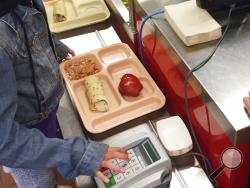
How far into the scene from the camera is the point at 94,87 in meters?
0.99

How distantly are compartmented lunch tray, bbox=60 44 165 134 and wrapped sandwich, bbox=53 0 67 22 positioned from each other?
307 mm

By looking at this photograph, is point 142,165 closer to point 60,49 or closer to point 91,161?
point 91,161

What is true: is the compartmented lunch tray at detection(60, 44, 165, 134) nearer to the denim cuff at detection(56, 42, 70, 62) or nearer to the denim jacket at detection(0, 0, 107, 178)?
the denim cuff at detection(56, 42, 70, 62)

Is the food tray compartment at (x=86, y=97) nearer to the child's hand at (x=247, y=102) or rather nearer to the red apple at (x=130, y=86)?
the red apple at (x=130, y=86)

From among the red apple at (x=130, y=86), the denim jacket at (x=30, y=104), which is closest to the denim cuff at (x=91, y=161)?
the denim jacket at (x=30, y=104)

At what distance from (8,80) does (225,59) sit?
1.57 ft

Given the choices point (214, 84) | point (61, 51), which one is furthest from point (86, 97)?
point (214, 84)

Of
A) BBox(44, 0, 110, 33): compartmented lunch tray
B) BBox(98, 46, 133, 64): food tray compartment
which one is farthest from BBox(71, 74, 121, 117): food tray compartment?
BBox(44, 0, 110, 33): compartmented lunch tray

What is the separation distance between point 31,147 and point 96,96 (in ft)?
0.92

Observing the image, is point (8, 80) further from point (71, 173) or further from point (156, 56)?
point (156, 56)

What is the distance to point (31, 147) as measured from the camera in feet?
2.44

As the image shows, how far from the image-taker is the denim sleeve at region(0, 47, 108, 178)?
2.26 feet

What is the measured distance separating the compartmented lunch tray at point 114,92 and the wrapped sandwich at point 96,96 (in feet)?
0.05

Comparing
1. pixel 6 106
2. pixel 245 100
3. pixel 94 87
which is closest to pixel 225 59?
pixel 245 100
